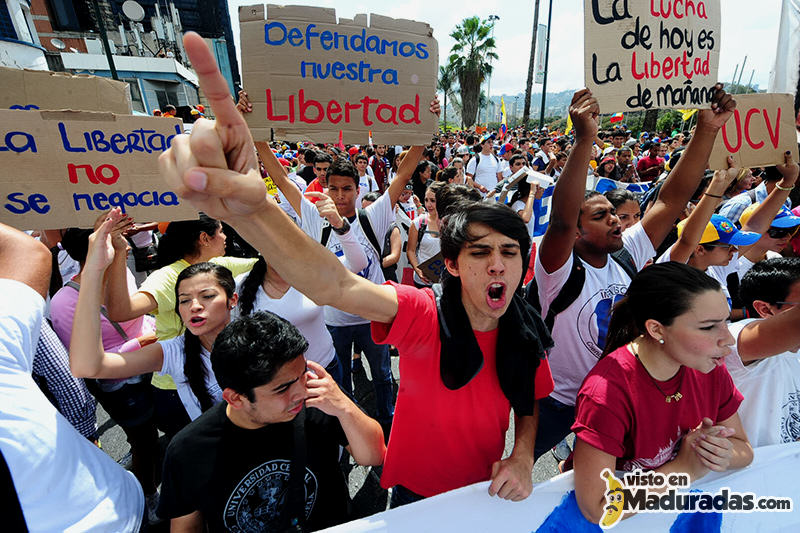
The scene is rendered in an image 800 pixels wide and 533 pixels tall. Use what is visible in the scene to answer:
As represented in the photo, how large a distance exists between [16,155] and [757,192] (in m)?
6.24

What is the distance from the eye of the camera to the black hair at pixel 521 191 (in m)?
4.62

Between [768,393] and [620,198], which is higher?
[620,198]

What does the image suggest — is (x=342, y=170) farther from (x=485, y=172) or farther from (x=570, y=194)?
(x=485, y=172)

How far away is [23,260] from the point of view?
1.39 meters

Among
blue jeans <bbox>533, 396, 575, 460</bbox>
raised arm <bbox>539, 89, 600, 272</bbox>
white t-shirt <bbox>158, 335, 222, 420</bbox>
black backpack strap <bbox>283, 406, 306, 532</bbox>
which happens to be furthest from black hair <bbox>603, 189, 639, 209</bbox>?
white t-shirt <bbox>158, 335, 222, 420</bbox>

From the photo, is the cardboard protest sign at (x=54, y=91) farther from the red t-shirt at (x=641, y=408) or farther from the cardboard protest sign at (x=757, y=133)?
the cardboard protest sign at (x=757, y=133)

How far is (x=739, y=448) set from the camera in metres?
1.43

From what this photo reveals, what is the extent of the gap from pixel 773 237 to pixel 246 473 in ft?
13.3

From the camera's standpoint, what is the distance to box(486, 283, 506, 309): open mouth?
1.29m

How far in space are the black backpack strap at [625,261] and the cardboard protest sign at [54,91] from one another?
9.41 ft

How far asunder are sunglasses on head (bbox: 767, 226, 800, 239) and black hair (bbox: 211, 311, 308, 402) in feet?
12.2

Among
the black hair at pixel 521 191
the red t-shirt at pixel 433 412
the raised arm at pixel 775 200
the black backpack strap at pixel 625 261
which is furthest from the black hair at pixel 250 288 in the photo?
the raised arm at pixel 775 200

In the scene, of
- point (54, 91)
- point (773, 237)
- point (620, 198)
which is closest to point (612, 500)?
point (620, 198)

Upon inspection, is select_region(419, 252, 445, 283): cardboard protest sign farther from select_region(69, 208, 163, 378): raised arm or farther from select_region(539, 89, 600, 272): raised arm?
select_region(69, 208, 163, 378): raised arm
